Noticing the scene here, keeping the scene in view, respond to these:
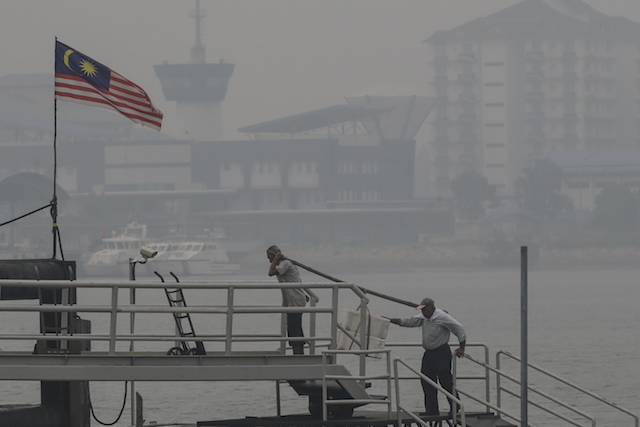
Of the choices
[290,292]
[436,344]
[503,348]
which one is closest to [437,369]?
[436,344]

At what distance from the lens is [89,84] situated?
51.9 feet

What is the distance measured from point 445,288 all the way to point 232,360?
139 metres

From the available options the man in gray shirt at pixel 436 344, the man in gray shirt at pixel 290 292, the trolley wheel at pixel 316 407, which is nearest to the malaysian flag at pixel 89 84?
the man in gray shirt at pixel 290 292

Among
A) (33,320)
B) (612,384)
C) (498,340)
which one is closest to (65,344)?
(612,384)

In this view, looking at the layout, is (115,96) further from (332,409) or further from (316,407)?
(332,409)

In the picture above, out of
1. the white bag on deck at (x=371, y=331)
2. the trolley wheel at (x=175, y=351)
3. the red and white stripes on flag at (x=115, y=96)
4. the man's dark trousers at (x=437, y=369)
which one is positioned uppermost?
the red and white stripes on flag at (x=115, y=96)

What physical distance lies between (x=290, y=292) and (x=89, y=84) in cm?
488

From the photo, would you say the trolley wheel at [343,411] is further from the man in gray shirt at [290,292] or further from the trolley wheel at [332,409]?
the man in gray shirt at [290,292]

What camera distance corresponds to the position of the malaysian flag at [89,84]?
15656mm

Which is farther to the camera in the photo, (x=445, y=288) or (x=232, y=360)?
(x=445, y=288)

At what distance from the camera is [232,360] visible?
1270 centimetres

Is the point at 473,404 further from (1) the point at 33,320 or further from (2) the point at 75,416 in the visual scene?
(1) the point at 33,320

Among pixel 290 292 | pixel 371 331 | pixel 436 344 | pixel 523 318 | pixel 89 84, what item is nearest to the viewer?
pixel 523 318

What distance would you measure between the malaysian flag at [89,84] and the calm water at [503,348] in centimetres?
1919
